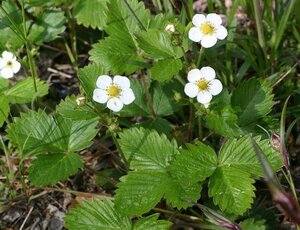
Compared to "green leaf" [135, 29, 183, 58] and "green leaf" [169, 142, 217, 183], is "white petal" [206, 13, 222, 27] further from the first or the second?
"green leaf" [169, 142, 217, 183]

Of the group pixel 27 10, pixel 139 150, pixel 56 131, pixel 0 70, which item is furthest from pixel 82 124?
pixel 27 10

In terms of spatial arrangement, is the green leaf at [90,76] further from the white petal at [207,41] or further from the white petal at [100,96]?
the white petal at [207,41]

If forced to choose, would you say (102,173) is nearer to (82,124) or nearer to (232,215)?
(82,124)

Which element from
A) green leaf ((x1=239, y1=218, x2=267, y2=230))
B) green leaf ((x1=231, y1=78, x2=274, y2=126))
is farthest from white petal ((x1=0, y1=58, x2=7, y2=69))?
green leaf ((x1=239, y1=218, x2=267, y2=230))

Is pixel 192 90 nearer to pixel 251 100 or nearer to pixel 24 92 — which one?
pixel 251 100

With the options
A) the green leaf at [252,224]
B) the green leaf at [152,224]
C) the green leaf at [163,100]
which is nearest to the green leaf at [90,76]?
the green leaf at [163,100]

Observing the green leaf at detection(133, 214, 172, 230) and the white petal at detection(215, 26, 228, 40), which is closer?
→ the green leaf at detection(133, 214, 172, 230)
